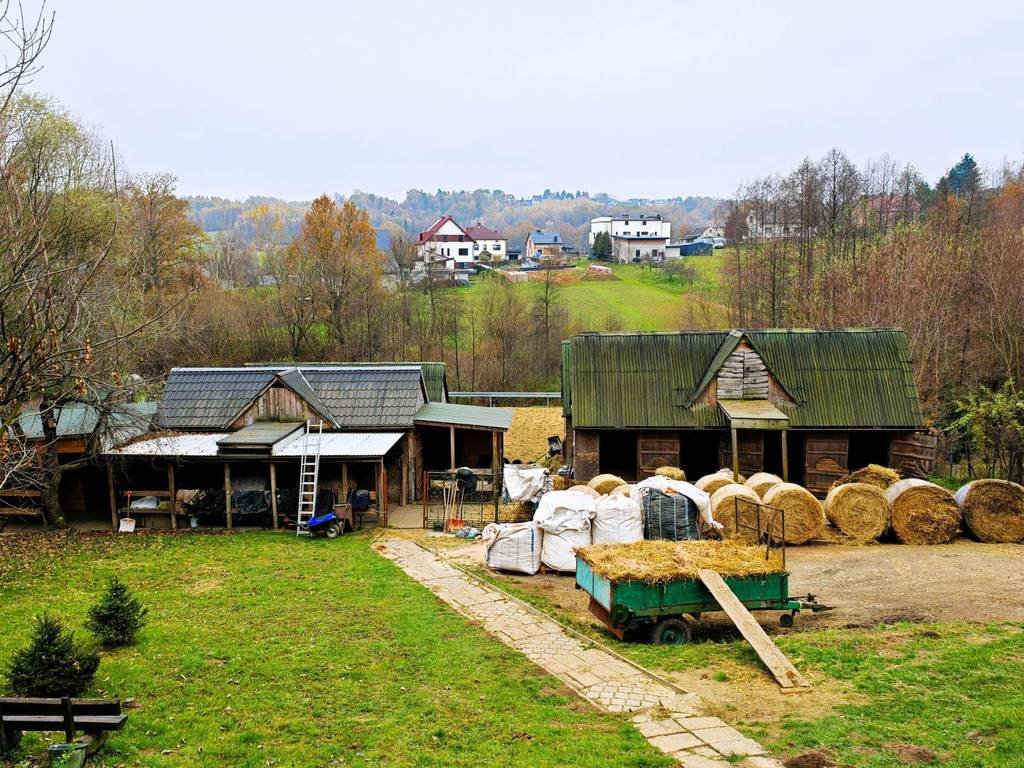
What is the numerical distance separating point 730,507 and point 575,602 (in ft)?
17.2

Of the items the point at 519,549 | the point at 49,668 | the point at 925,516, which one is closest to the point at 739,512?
the point at 925,516

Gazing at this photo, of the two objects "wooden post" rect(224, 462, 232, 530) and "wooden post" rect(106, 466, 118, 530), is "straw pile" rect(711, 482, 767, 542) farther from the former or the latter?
"wooden post" rect(106, 466, 118, 530)

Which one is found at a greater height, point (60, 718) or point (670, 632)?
point (60, 718)

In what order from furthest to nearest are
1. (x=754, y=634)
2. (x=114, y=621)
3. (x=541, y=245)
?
(x=541, y=245) < (x=114, y=621) < (x=754, y=634)

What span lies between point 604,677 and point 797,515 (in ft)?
32.1

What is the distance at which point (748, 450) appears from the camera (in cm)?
2525

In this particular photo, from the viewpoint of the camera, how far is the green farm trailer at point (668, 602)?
13.3 meters

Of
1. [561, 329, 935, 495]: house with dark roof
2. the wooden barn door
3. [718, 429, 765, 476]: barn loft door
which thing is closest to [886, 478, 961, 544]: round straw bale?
[561, 329, 935, 495]: house with dark roof

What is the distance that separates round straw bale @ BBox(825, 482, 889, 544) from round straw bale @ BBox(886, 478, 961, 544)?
385 mm

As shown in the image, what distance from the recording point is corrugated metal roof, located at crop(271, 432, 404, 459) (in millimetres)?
22219

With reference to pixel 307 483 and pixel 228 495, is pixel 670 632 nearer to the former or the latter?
pixel 307 483

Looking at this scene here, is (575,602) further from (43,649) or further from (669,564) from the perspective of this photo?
(43,649)

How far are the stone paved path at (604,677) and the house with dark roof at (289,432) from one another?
6.44 meters

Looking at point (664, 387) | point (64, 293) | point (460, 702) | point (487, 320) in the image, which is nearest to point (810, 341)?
point (664, 387)
